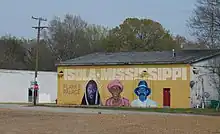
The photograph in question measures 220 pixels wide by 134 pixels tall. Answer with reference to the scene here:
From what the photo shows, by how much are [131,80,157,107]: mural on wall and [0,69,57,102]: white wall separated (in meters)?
23.4

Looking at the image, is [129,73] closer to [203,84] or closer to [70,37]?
[203,84]

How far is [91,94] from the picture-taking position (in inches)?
2413

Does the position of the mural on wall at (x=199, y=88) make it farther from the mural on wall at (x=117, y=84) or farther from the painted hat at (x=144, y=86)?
the painted hat at (x=144, y=86)

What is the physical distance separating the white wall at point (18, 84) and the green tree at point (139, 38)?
12732 millimetres

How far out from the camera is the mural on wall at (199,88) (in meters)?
54.1

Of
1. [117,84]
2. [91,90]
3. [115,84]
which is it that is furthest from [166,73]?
[91,90]

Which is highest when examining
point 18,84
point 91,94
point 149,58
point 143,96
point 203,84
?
point 149,58

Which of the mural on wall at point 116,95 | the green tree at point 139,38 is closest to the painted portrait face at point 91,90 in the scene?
the mural on wall at point 116,95

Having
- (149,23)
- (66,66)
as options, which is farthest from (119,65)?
(149,23)

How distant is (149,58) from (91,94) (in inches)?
310

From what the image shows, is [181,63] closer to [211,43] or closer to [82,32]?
[211,43]

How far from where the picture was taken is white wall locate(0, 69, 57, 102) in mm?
74281

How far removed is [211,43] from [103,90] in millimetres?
13729

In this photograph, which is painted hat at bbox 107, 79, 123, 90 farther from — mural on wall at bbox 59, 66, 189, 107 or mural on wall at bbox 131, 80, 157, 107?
mural on wall at bbox 131, 80, 157, 107
